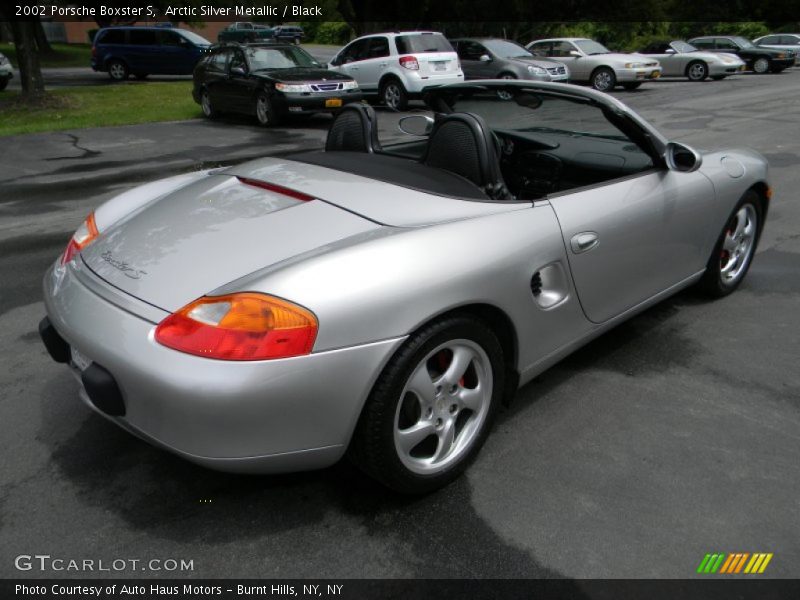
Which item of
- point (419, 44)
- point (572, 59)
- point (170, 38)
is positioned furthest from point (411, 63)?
point (170, 38)

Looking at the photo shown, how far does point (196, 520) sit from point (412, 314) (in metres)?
1.05

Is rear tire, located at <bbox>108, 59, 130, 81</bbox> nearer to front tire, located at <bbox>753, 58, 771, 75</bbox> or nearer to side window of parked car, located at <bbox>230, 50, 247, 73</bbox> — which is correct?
side window of parked car, located at <bbox>230, 50, 247, 73</bbox>

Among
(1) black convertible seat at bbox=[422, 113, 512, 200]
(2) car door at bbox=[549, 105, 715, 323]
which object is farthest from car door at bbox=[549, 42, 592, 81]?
(1) black convertible seat at bbox=[422, 113, 512, 200]

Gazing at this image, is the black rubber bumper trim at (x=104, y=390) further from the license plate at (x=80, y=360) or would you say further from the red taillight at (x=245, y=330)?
the red taillight at (x=245, y=330)

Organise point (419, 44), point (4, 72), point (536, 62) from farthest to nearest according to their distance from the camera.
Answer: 1. point (4, 72)
2. point (536, 62)
3. point (419, 44)

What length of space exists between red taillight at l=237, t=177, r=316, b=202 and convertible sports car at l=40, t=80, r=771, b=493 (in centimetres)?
1

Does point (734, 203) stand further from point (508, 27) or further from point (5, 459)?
point (508, 27)

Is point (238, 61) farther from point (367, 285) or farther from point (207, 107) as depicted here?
point (367, 285)

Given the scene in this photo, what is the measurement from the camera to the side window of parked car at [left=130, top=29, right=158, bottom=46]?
2398 cm

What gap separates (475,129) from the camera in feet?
10.00

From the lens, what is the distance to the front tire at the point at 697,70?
21859mm

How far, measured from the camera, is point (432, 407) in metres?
2.52

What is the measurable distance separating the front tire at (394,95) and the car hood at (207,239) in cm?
1293

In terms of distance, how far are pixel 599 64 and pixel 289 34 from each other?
3552cm
